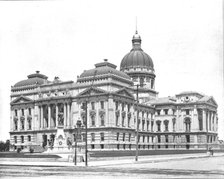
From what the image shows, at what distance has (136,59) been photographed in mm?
125250

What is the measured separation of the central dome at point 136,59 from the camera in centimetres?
12506

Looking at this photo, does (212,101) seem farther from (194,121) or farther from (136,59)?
(136,59)

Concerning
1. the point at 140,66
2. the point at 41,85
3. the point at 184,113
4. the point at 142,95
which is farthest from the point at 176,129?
the point at 41,85

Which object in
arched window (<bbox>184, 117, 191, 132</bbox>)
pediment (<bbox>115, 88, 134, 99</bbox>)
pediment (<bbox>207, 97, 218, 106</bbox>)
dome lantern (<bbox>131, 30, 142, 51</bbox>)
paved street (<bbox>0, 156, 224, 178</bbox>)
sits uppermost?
dome lantern (<bbox>131, 30, 142, 51</bbox>)

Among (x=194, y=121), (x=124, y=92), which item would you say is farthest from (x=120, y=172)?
(x=194, y=121)

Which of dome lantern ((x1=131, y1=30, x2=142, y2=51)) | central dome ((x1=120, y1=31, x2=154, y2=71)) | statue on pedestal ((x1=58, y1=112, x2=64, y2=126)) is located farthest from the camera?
dome lantern ((x1=131, y1=30, x2=142, y2=51))

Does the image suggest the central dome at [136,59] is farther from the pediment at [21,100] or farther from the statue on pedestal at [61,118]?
the pediment at [21,100]

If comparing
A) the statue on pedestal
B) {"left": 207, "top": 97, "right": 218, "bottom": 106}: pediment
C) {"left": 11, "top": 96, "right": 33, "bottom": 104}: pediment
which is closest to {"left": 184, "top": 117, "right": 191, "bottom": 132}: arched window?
{"left": 207, "top": 97, "right": 218, "bottom": 106}: pediment

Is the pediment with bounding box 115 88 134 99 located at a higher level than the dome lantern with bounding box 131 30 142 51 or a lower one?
lower

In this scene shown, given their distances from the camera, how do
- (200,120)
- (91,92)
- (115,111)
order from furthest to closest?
(200,120), (91,92), (115,111)

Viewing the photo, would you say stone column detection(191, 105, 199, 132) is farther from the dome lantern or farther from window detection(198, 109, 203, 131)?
the dome lantern

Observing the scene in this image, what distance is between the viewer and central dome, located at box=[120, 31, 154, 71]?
410 ft

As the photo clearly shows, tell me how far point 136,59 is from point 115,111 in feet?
111

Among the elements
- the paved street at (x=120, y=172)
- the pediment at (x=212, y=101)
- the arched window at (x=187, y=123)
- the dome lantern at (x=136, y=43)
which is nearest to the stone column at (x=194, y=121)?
the arched window at (x=187, y=123)
